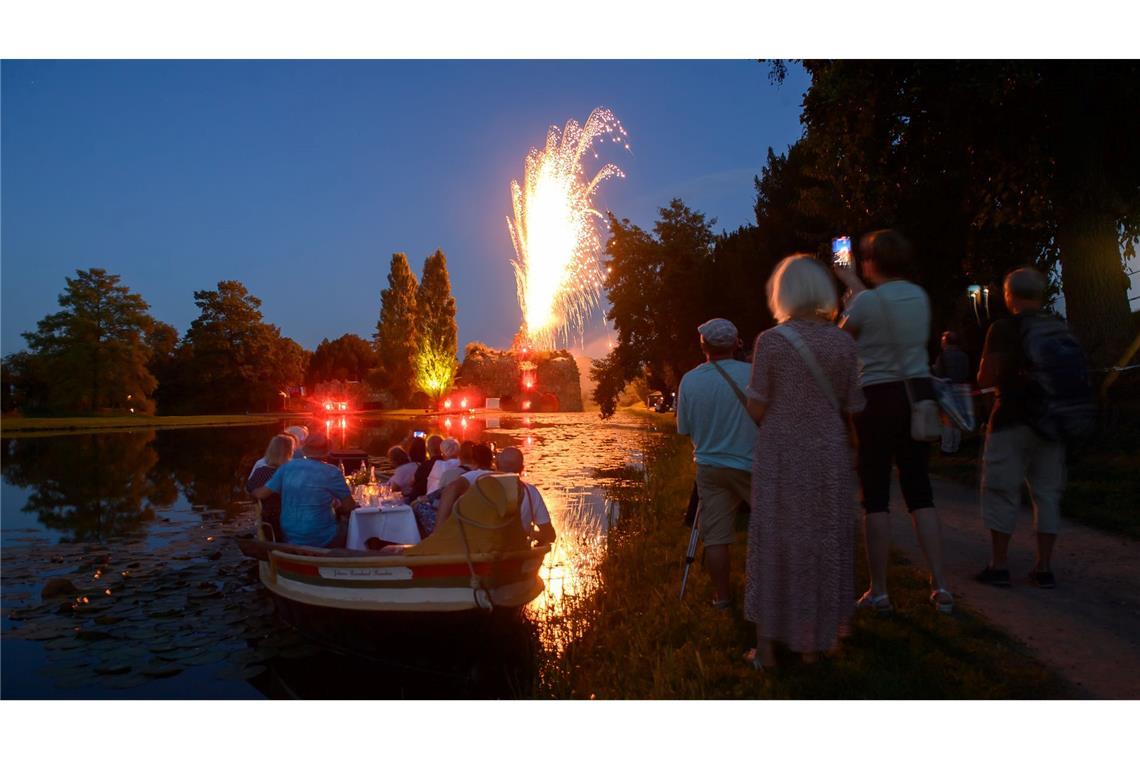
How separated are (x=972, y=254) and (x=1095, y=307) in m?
5.66

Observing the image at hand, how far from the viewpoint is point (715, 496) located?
577 centimetres

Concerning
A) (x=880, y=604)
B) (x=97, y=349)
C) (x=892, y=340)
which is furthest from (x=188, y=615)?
(x=97, y=349)

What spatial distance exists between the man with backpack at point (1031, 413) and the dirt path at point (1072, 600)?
0.38m

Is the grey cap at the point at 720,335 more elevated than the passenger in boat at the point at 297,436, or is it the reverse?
the grey cap at the point at 720,335

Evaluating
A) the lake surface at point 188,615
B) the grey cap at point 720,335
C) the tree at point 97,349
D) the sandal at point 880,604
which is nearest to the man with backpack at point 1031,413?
the sandal at point 880,604

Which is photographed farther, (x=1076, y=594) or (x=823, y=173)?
(x=823, y=173)

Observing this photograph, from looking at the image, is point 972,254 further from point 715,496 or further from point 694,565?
point 715,496

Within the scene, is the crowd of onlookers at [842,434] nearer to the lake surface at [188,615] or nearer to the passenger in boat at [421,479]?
the lake surface at [188,615]

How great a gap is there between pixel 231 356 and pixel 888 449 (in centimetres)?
6388

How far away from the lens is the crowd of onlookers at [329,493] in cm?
808

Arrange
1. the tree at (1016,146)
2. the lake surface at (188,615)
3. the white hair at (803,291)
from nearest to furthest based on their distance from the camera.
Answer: the white hair at (803,291), the lake surface at (188,615), the tree at (1016,146)

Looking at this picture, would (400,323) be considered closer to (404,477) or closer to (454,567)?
(404,477)

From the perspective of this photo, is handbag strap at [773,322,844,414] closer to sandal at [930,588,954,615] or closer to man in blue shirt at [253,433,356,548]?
sandal at [930,588,954,615]

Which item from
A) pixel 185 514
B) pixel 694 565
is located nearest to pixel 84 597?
pixel 185 514
